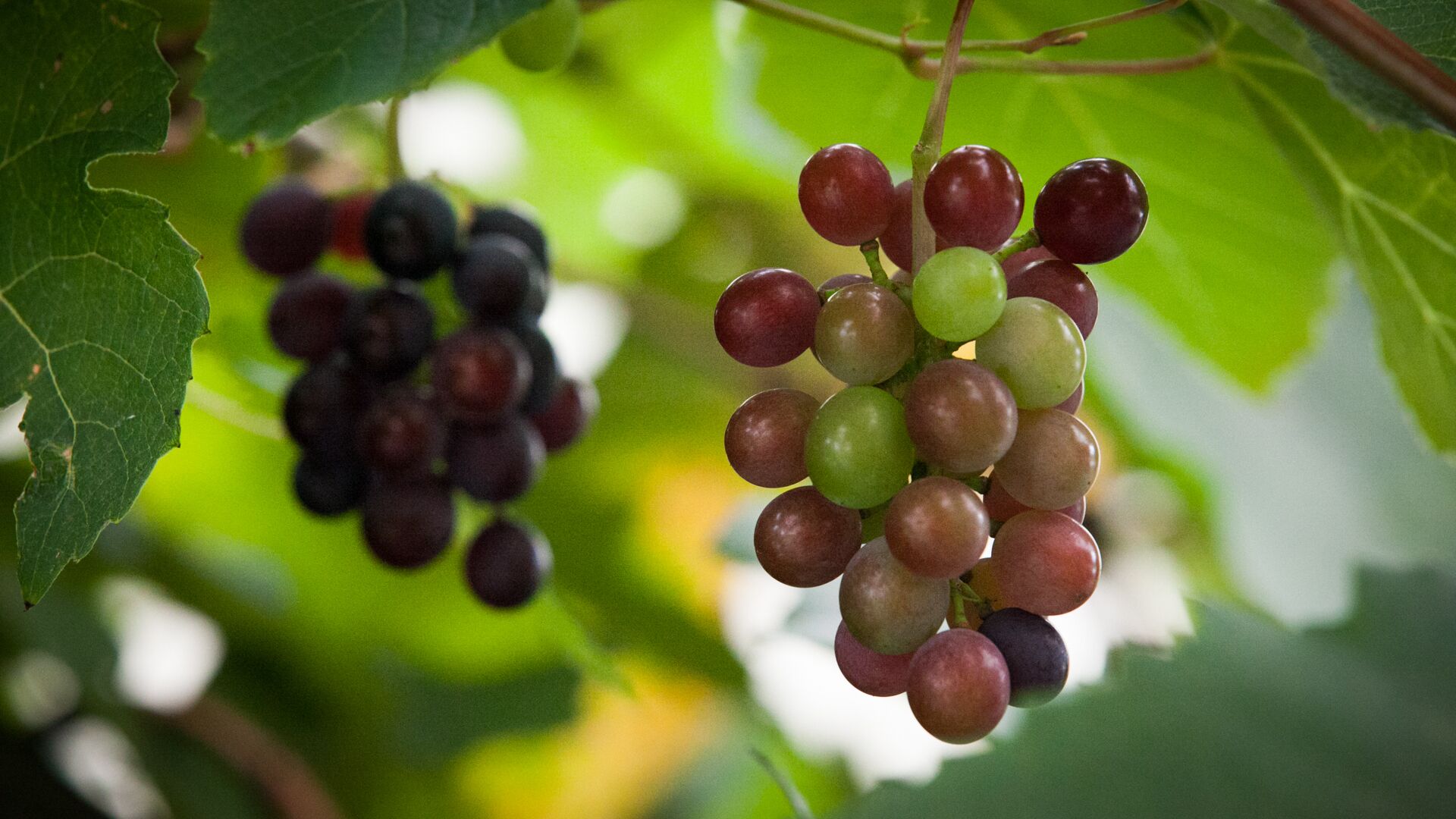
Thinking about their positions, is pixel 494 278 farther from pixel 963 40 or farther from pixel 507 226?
pixel 963 40

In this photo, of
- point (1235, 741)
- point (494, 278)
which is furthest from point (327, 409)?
point (1235, 741)

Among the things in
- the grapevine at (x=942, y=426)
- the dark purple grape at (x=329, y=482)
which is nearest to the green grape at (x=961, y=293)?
the grapevine at (x=942, y=426)

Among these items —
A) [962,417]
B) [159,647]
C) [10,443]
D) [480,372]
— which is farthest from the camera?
[159,647]

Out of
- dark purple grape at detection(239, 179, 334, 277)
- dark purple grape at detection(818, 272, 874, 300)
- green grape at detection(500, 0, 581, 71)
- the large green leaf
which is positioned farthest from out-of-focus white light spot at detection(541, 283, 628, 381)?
dark purple grape at detection(818, 272, 874, 300)

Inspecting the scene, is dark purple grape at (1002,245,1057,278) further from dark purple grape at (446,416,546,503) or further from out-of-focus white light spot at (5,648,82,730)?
out-of-focus white light spot at (5,648,82,730)

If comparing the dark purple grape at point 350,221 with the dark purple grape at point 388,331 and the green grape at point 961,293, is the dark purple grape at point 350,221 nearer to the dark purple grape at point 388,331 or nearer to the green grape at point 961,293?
the dark purple grape at point 388,331
